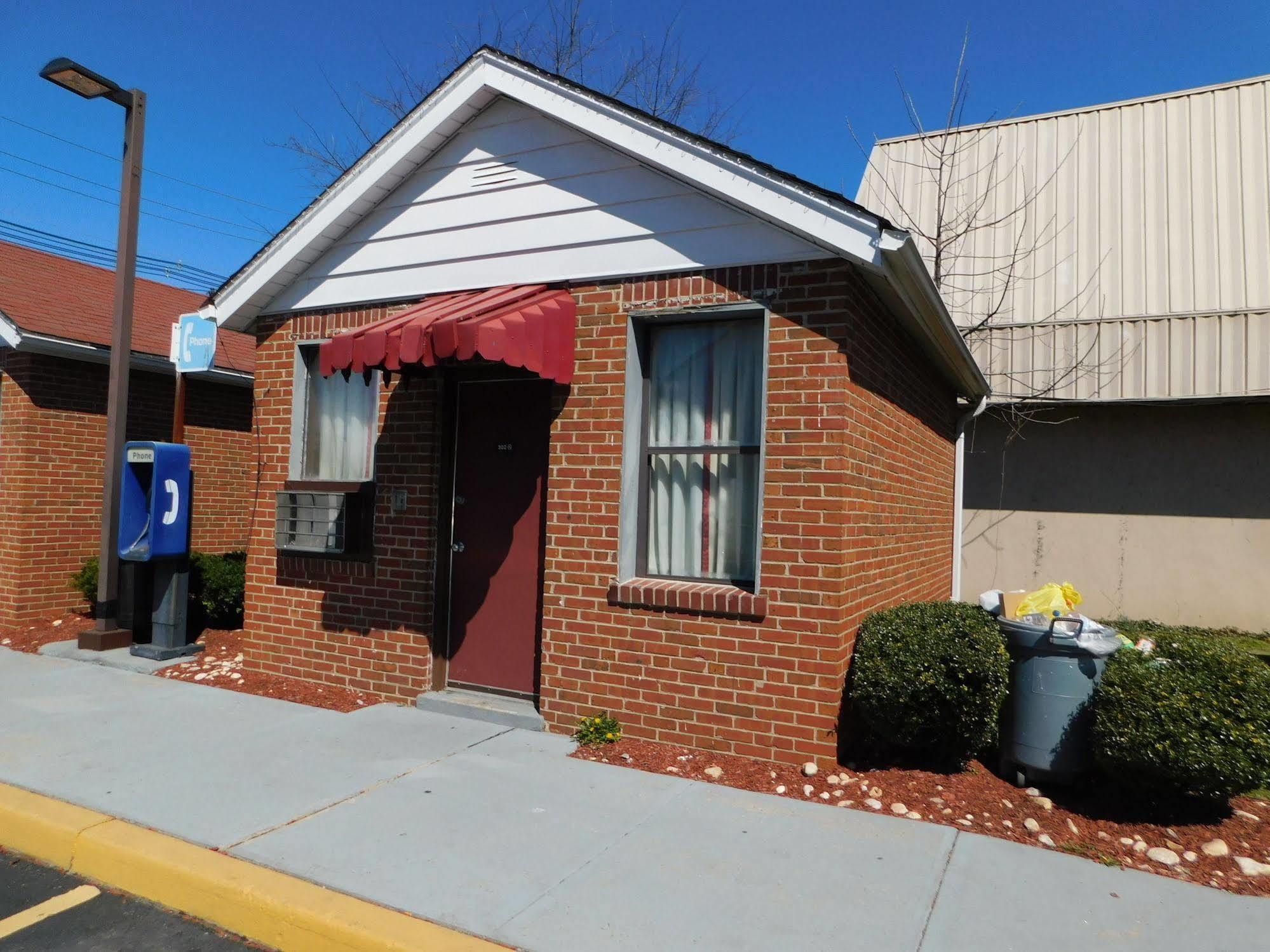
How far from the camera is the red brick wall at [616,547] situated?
522 cm

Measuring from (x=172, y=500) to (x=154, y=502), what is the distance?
0.55 feet

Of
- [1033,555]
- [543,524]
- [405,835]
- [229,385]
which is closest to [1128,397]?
[1033,555]

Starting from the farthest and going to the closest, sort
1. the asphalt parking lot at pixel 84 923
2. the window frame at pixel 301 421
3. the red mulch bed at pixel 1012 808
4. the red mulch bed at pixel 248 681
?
the window frame at pixel 301 421 < the red mulch bed at pixel 248 681 < the red mulch bed at pixel 1012 808 < the asphalt parking lot at pixel 84 923

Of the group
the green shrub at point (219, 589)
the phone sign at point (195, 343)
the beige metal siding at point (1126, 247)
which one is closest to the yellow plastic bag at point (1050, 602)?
the beige metal siding at point (1126, 247)

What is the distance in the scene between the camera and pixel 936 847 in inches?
167

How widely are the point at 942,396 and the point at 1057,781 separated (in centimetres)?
474

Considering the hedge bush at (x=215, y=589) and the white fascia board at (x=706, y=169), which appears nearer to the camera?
the white fascia board at (x=706, y=169)

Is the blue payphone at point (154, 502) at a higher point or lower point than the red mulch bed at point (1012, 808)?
higher

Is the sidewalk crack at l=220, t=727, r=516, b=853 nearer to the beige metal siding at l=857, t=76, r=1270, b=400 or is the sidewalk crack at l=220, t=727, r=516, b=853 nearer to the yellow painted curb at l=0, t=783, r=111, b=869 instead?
the yellow painted curb at l=0, t=783, r=111, b=869

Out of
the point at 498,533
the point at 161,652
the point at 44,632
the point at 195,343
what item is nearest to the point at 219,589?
the point at 161,652

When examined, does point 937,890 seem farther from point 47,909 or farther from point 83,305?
point 83,305

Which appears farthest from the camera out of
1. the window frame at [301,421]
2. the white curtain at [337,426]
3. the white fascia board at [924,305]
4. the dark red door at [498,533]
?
the window frame at [301,421]

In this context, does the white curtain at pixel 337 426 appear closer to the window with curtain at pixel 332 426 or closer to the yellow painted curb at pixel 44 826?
the window with curtain at pixel 332 426

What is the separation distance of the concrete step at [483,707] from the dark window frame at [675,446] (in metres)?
1.25
